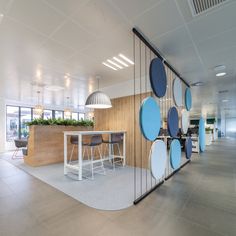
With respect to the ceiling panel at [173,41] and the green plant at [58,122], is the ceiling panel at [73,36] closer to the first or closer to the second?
the ceiling panel at [173,41]

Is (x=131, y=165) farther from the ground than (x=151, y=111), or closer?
closer

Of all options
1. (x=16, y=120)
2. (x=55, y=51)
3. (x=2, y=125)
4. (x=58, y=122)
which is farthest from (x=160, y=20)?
(x=16, y=120)

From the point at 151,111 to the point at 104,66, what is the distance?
2108 mm

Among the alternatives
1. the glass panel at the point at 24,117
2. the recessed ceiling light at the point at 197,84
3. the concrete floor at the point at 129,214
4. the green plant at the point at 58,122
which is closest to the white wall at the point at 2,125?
the glass panel at the point at 24,117

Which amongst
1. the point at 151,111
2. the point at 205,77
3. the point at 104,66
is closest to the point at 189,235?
the point at 151,111

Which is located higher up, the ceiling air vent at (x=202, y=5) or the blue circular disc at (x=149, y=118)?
the ceiling air vent at (x=202, y=5)

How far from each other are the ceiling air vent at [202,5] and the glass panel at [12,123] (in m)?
10.2

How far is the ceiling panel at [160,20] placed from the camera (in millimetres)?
1998

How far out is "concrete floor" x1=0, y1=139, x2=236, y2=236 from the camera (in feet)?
5.78

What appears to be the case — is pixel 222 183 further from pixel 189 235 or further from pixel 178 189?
pixel 189 235

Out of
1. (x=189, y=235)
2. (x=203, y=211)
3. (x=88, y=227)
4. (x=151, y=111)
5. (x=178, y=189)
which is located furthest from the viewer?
(x=178, y=189)

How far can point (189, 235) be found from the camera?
168cm

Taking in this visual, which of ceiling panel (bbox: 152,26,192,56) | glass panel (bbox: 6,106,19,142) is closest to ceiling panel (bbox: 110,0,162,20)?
ceiling panel (bbox: 152,26,192,56)

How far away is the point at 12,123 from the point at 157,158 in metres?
9.57
